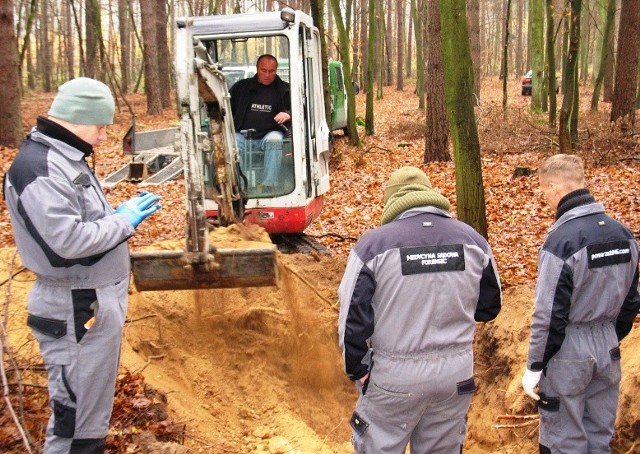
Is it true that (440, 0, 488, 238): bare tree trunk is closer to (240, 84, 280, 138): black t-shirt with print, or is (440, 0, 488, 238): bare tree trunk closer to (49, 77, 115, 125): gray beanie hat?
(240, 84, 280, 138): black t-shirt with print

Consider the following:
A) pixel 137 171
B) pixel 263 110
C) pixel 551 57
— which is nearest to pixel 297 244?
pixel 263 110

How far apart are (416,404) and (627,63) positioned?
12956 millimetres

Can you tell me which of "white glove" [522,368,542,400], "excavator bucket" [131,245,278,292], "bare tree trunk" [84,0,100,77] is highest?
"bare tree trunk" [84,0,100,77]

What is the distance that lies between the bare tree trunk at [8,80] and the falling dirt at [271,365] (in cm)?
787

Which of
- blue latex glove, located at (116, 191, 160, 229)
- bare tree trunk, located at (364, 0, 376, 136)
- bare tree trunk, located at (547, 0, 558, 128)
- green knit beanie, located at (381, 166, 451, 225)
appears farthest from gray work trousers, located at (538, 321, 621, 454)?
bare tree trunk, located at (364, 0, 376, 136)

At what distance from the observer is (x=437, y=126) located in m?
13.7

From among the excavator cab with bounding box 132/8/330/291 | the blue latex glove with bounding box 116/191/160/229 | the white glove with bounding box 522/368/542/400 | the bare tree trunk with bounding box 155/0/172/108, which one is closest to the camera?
the blue latex glove with bounding box 116/191/160/229

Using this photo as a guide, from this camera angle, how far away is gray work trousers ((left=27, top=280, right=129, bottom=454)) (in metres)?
3.13

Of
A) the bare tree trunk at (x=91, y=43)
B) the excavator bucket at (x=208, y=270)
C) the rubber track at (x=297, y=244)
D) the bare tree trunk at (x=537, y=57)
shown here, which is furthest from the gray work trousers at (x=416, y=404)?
the bare tree trunk at (x=537, y=57)

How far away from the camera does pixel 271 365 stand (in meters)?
6.12

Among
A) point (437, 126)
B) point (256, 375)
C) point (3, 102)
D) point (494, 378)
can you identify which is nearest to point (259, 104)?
point (256, 375)

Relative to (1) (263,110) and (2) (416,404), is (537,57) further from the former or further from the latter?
(2) (416,404)

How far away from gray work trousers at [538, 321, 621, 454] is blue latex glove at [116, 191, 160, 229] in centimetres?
246

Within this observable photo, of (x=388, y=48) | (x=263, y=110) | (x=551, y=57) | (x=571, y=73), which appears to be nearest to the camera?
(x=263, y=110)
